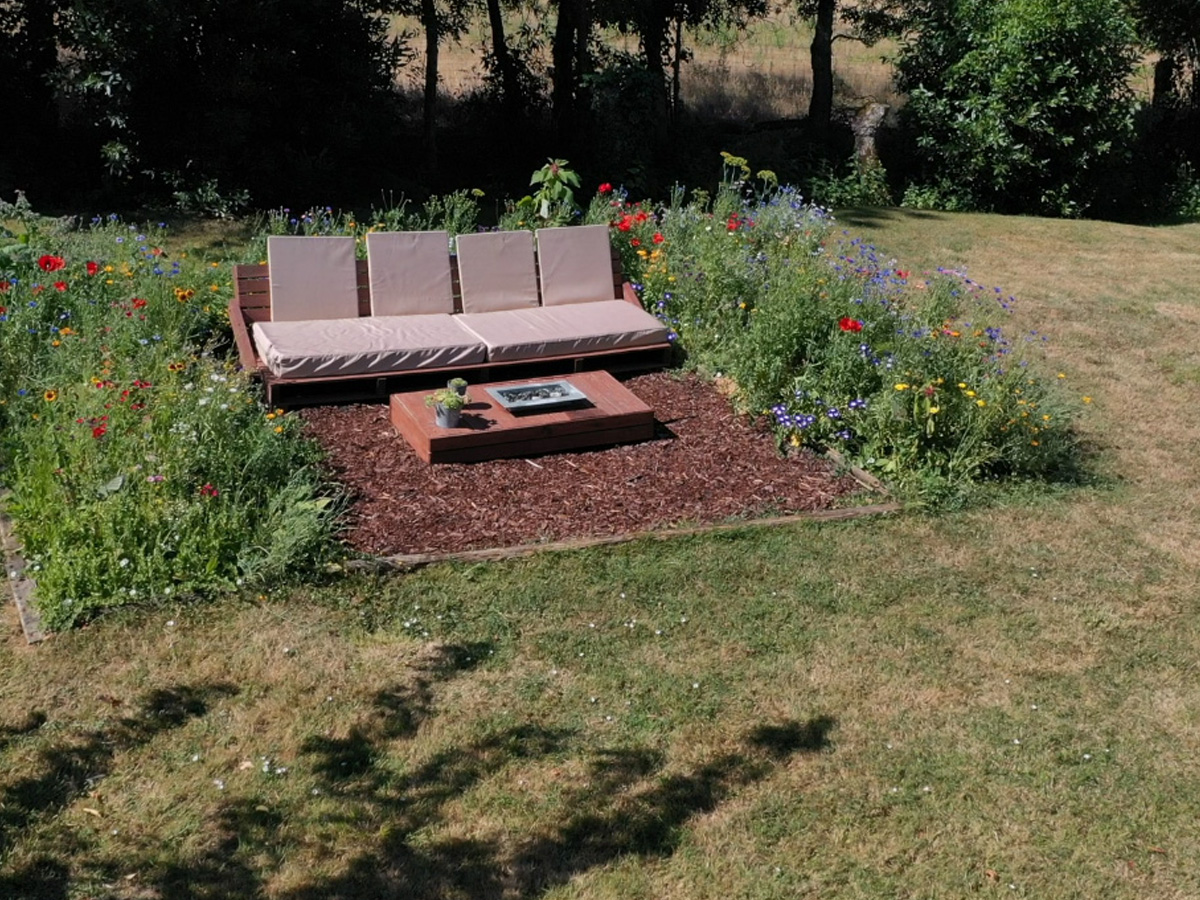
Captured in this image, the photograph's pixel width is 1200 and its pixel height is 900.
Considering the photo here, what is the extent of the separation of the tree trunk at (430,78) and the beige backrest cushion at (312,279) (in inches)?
294

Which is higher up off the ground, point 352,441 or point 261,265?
point 261,265

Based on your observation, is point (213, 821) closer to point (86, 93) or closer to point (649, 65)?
point (86, 93)

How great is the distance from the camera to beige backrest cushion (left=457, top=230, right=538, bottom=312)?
29.3ft

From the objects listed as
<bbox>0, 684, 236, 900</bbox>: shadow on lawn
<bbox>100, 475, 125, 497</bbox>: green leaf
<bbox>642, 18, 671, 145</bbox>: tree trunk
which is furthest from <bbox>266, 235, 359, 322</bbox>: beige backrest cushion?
<bbox>642, 18, 671, 145</bbox>: tree trunk

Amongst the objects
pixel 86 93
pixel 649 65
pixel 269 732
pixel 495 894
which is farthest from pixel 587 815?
pixel 649 65

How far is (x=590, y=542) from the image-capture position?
6.41 meters

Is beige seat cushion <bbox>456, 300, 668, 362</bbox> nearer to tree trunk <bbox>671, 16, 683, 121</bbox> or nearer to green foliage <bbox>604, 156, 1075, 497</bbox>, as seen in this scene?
green foliage <bbox>604, 156, 1075, 497</bbox>

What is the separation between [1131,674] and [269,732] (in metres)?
3.80

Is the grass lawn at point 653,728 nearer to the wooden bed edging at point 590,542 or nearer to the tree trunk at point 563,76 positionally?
the wooden bed edging at point 590,542

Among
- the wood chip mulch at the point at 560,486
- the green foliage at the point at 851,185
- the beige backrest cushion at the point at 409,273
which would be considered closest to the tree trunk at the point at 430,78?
the green foliage at the point at 851,185

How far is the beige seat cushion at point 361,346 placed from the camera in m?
A: 7.78

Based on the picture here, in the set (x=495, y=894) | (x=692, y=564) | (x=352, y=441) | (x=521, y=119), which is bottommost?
(x=495, y=894)

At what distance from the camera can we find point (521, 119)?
16844mm

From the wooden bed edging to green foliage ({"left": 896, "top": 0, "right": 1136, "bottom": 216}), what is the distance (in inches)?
421
